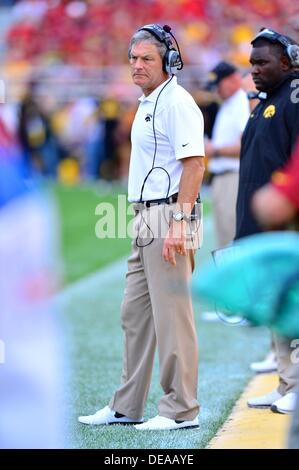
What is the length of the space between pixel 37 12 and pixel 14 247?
1926 centimetres

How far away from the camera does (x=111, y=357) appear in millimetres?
9125

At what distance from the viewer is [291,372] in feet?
22.6

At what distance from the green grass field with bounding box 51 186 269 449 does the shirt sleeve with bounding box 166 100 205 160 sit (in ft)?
4.95

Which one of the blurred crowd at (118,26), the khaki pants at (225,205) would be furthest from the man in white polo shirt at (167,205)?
the blurred crowd at (118,26)

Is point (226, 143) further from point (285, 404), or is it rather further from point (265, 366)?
point (285, 404)

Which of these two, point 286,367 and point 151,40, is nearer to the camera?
point 151,40

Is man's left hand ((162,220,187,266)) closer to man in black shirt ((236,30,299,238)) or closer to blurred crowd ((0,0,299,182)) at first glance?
man in black shirt ((236,30,299,238))

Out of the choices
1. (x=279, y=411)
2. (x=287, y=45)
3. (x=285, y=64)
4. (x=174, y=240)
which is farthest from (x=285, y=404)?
(x=287, y=45)

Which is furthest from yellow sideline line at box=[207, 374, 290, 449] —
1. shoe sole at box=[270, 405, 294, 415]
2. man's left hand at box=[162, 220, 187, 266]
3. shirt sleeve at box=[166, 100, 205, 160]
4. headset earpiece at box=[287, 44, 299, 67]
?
headset earpiece at box=[287, 44, 299, 67]

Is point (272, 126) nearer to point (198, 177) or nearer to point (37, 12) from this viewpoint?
point (198, 177)

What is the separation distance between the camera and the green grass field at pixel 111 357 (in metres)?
6.43

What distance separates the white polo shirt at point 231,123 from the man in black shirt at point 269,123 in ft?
10.5

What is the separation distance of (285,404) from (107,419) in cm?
101
